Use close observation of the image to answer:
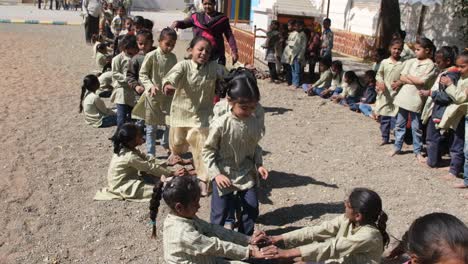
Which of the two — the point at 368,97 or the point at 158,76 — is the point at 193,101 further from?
the point at 368,97

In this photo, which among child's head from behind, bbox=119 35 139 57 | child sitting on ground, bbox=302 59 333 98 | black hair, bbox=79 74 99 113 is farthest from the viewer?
child sitting on ground, bbox=302 59 333 98

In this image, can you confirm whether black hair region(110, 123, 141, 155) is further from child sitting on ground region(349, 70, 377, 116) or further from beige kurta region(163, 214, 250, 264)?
child sitting on ground region(349, 70, 377, 116)

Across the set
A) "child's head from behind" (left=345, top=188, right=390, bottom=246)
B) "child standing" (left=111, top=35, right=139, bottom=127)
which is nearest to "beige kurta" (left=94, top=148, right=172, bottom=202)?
"child standing" (left=111, top=35, right=139, bottom=127)

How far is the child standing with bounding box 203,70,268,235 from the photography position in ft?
12.2

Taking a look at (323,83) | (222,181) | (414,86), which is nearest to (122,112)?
(222,181)

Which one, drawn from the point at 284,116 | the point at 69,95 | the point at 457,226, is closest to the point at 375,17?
the point at 284,116

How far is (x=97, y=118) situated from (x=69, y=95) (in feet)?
7.16

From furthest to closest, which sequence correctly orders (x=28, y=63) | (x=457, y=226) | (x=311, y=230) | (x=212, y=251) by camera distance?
(x=28, y=63) → (x=311, y=230) → (x=212, y=251) → (x=457, y=226)

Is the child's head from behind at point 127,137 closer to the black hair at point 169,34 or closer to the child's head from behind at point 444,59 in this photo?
the black hair at point 169,34

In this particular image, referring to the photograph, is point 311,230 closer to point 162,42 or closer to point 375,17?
point 162,42

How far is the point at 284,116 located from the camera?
27.6ft

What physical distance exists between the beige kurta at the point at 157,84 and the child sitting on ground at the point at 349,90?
14.3 ft

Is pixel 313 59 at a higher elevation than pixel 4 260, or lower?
higher

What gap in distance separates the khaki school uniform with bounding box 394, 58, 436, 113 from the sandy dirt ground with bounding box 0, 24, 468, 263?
0.73 metres
